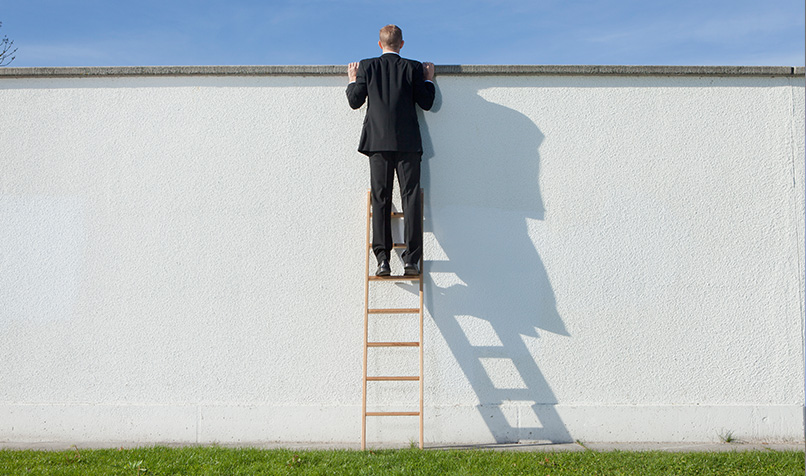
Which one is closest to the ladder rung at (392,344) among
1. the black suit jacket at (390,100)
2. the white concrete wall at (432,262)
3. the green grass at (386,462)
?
the white concrete wall at (432,262)

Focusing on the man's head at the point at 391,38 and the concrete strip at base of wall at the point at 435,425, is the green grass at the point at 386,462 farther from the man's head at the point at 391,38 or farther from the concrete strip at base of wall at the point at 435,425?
the man's head at the point at 391,38

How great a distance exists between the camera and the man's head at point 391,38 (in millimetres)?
4926

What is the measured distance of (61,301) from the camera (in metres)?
4.98

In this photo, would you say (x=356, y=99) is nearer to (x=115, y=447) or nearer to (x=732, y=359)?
(x=115, y=447)

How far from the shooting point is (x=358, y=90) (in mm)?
4750

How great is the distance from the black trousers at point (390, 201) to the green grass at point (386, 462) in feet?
4.58

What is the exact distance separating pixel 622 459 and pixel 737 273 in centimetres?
179

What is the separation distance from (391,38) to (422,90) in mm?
504

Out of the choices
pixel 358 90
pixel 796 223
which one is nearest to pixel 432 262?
pixel 358 90

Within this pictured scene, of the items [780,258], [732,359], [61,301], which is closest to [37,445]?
[61,301]

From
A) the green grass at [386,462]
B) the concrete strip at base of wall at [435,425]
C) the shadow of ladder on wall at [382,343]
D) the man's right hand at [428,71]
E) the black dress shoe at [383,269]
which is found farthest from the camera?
the man's right hand at [428,71]

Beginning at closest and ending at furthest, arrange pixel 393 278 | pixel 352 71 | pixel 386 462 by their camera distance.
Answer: pixel 386 462
pixel 393 278
pixel 352 71

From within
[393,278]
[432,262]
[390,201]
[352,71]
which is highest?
[352,71]

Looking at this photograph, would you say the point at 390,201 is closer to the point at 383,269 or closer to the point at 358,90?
the point at 383,269
